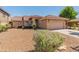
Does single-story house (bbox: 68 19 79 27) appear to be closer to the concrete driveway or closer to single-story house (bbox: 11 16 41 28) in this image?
the concrete driveway

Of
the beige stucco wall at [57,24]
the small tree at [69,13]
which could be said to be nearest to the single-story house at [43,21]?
the beige stucco wall at [57,24]

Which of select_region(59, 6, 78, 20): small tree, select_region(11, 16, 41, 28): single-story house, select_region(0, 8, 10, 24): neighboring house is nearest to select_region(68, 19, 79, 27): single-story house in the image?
select_region(59, 6, 78, 20): small tree

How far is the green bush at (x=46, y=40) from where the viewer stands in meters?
5.64

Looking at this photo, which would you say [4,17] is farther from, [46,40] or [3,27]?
[46,40]

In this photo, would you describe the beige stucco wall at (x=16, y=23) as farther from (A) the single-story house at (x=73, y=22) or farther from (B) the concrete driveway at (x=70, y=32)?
(A) the single-story house at (x=73, y=22)

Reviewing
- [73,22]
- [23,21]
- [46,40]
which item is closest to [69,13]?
[73,22]

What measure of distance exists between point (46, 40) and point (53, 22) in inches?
19.1

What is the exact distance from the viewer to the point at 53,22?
5.83m

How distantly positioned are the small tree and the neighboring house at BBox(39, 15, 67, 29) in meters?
0.11

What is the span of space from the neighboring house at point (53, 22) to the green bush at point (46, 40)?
191 mm

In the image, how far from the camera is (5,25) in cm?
576
